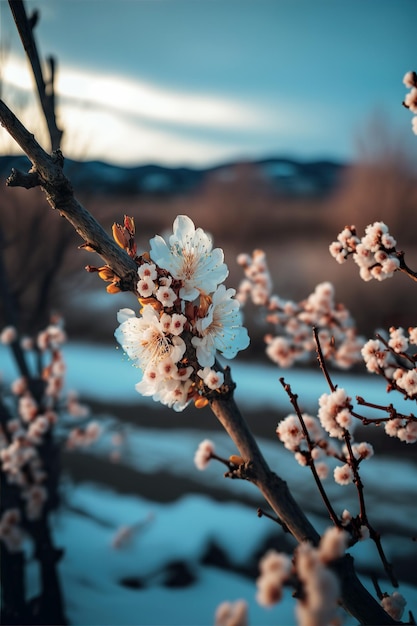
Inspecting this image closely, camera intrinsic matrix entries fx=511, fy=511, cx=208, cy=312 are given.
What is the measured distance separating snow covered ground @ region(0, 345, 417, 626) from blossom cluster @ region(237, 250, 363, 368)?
1.43 ft

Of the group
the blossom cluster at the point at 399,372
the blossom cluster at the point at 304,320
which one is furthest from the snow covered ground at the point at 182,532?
the blossom cluster at the point at 399,372

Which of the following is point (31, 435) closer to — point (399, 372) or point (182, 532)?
point (182, 532)

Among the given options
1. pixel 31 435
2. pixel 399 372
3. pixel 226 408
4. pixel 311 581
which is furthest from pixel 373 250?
pixel 31 435

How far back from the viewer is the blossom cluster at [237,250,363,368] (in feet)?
2.81

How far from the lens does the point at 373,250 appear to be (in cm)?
50

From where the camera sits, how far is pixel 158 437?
71.3 inches

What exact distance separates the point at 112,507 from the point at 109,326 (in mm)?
2074

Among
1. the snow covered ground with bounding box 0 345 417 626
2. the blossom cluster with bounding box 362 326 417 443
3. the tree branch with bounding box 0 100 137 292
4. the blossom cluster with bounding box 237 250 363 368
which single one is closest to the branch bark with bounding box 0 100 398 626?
the tree branch with bounding box 0 100 137 292

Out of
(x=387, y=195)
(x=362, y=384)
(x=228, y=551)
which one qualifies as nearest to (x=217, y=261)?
(x=228, y=551)

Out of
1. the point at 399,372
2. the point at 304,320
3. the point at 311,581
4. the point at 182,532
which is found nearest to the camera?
the point at 311,581

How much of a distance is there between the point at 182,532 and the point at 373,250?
39.8 inches

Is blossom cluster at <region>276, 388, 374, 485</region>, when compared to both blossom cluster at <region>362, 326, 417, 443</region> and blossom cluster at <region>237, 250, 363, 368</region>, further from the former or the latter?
blossom cluster at <region>237, 250, 363, 368</region>

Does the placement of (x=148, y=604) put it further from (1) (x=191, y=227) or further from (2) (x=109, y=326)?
(2) (x=109, y=326)

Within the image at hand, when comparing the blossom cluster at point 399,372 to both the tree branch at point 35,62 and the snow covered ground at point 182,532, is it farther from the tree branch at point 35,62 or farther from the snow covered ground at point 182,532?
the snow covered ground at point 182,532
